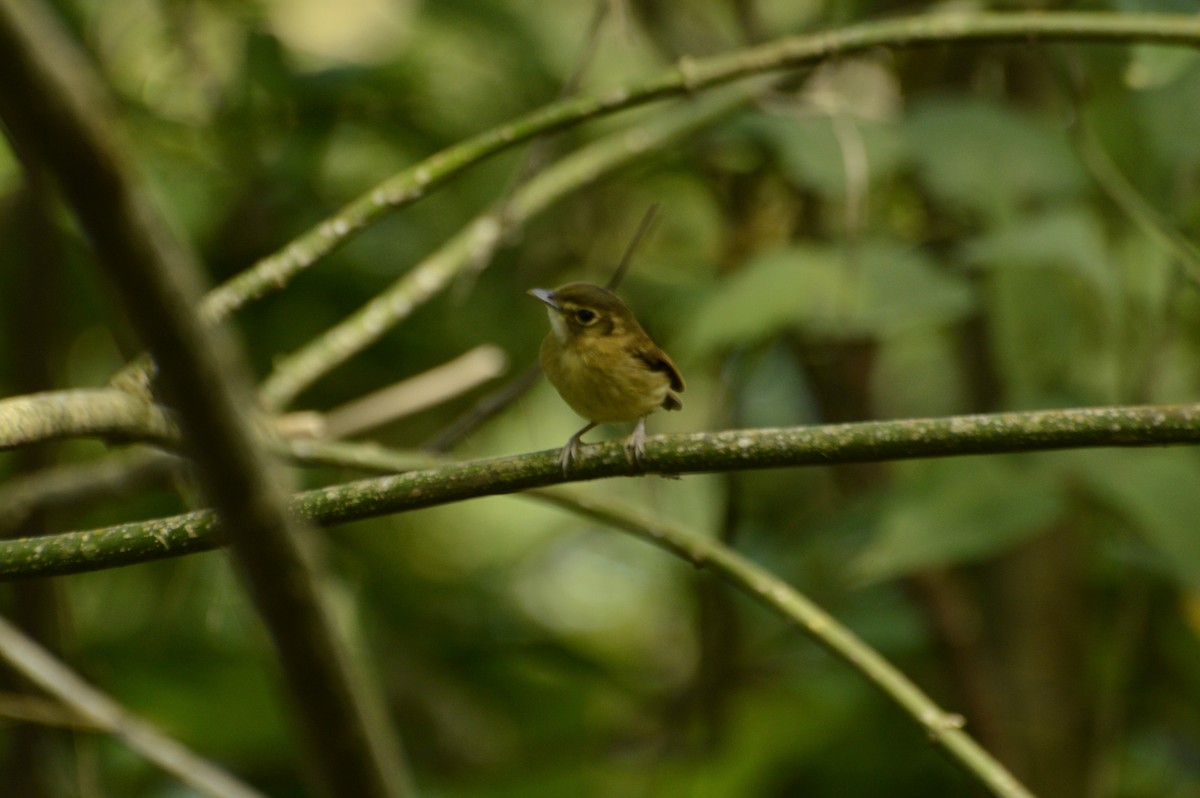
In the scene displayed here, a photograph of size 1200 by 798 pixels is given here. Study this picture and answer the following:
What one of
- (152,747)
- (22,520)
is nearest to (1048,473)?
(152,747)

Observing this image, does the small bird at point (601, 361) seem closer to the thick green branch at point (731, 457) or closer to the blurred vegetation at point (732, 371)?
the blurred vegetation at point (732, 371)

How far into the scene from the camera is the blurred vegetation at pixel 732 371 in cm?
242

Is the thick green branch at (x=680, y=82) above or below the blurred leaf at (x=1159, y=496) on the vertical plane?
above

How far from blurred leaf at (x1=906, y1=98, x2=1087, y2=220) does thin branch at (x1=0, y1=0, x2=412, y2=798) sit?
2.26 meters

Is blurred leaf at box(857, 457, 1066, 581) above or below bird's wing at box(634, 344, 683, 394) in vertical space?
below

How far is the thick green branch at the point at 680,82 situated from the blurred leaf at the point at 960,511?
821mm

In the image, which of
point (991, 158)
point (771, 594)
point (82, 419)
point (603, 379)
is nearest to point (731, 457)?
point (771, 594)

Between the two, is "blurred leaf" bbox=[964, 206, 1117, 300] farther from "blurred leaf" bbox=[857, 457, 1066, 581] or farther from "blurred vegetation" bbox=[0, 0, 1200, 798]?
"blurred leaf" bbox=[857, 457, 1066, 581]

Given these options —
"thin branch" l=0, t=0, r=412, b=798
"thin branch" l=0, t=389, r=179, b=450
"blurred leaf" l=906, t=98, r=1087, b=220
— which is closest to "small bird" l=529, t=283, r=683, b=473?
"blurred leaf" l=906, t=98, r=1087, b=220

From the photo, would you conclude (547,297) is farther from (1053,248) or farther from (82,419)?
(82,419)

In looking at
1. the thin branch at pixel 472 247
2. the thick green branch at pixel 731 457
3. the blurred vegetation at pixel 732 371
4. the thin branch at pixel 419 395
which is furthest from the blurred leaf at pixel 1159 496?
the thin branch at pixel 419 395

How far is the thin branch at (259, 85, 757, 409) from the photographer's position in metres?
2.01

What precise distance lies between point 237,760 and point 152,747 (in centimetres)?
116

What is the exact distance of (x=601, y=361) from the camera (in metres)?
2.29
